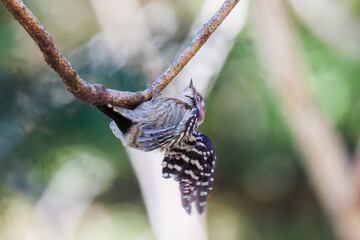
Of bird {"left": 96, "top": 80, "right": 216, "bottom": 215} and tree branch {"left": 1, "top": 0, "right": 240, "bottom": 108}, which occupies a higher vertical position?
tree branch {"left": 1, "top": 0, "right": 240, "bottom": 108}

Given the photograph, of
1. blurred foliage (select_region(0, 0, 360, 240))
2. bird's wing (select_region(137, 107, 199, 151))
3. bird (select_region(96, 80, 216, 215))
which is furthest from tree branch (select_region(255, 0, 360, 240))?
bird's wing (select_region(137, 107, 199, 151))

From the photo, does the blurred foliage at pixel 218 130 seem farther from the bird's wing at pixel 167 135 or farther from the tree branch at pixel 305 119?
the bird's wing at pixel 167 135

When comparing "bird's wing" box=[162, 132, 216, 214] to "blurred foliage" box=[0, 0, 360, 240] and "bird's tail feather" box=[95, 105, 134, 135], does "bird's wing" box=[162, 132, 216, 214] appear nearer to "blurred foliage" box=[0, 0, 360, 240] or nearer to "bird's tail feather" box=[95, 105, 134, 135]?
"bird's tail feather" box=[95, 105, 134, 135]

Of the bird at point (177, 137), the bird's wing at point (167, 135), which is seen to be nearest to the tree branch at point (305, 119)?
the bird at point (177, 137)

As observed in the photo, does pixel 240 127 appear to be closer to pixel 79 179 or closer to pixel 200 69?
pixel 200 69

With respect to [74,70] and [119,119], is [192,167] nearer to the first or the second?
[119,119]

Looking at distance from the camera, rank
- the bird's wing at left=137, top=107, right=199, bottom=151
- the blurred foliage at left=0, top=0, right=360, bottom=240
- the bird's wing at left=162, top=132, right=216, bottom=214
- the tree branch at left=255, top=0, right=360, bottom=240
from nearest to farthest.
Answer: the bird's wing at left=137, top=107, right=199, bottom=151 < the bird's wing at left=162, top=132, right=216, bottom=214 < the blurred foliage at left=0, top=0, right=360, bottom=240 < the tree branch at left=255, top=0, right=360, bottom=240

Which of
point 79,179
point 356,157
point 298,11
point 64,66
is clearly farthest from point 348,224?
point 64,66
